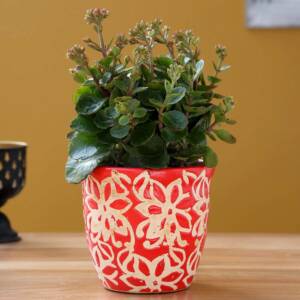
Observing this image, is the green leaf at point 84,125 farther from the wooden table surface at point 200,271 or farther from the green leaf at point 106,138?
the wooden table surface at point 200,271

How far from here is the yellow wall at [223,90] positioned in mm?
2691

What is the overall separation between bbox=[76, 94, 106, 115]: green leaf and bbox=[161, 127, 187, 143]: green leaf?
8 cm

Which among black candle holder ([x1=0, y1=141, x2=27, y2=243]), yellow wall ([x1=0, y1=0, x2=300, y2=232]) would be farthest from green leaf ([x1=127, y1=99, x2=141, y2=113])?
yellow wall ([x1=0, y1=0, x2=300, y2=232])

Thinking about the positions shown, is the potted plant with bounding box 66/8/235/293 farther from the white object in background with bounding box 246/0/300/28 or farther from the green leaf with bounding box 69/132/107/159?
the white object in background with bounding box 246/0/300/28

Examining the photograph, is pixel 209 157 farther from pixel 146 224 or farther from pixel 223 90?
pixel 223 90

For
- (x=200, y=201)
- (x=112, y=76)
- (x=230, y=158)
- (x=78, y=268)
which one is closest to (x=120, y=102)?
(x=112, y=76)

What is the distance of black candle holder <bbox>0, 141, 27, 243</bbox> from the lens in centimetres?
133

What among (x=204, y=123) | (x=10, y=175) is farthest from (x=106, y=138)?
(x=10, y=175)

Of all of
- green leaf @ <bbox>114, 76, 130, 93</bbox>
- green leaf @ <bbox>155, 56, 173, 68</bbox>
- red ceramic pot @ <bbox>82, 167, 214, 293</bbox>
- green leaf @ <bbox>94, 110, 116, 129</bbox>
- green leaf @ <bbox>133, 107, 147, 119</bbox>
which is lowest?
red ceramic pot @ <bbox>82, 167, 214, 293</bbox>

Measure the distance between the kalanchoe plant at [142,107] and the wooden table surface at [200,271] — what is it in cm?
15

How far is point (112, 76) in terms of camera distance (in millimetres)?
926

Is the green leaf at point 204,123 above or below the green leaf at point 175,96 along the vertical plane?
below

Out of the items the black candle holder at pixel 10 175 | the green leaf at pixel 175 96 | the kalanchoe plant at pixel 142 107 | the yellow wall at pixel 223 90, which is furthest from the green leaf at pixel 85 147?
the yellow wall at pixel 223 90

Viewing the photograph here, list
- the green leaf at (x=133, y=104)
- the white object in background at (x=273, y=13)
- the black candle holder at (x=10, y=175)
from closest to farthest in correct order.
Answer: the green leaf at (x=133, y=104) → the black candle holder at (x=10, y=175) → the white object in background at (x=273, y=13)
